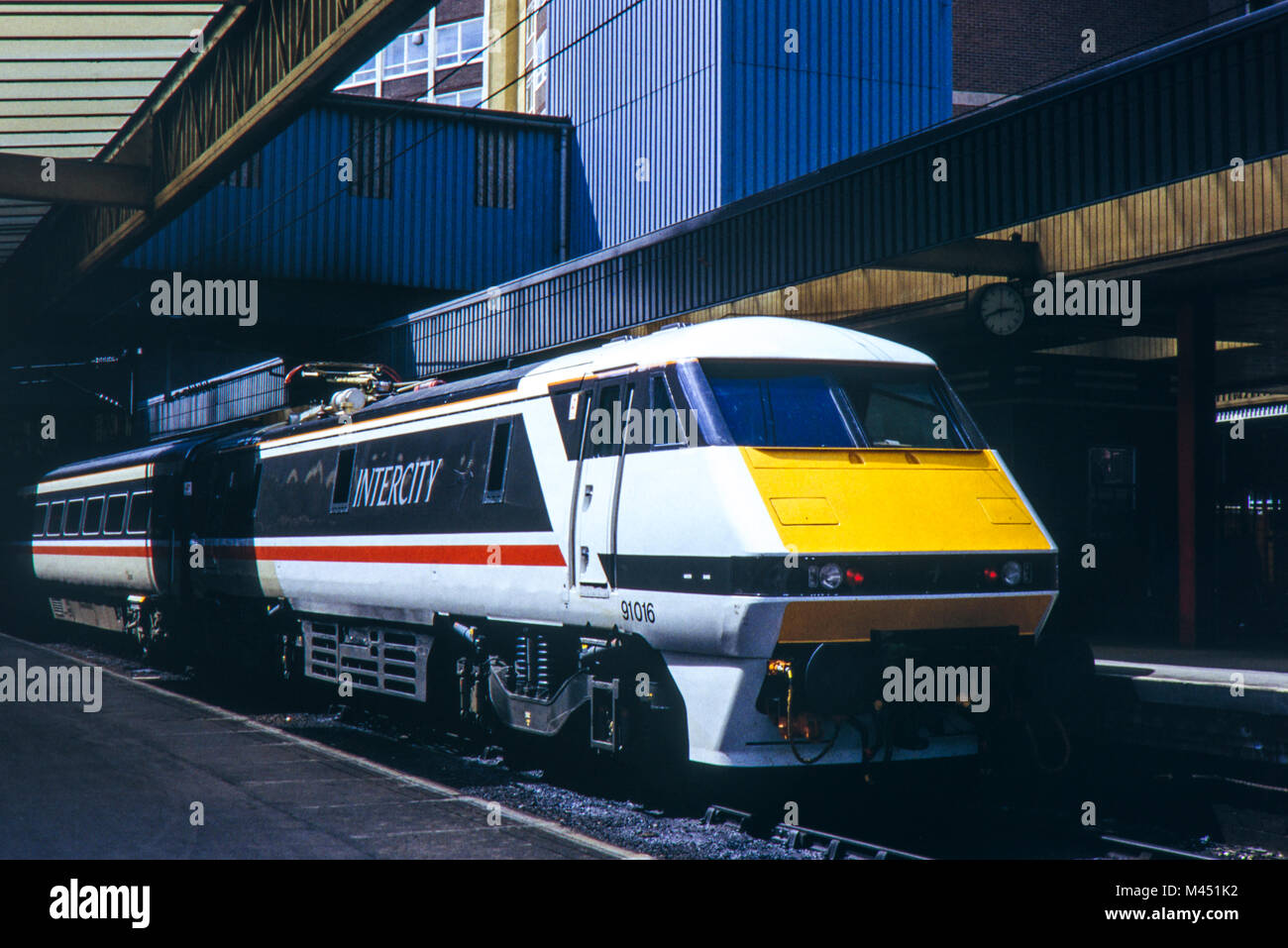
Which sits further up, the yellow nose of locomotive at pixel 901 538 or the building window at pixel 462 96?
the building window at pixel 462 96

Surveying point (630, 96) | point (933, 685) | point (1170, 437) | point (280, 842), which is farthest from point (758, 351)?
point (630, 96)

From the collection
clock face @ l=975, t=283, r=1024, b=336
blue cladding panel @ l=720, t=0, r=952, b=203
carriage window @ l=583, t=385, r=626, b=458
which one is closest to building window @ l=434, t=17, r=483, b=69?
blue cladding panel @ l=720, t=0, r=952, b=203

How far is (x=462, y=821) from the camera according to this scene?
28.5 ft

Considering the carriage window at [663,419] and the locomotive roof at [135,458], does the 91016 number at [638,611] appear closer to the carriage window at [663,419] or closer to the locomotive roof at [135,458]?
the carriage window at [663,419]

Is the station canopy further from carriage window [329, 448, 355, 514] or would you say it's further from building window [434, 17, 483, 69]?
building window [434, 17, 483, 69]

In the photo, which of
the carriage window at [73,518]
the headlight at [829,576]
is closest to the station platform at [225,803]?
the headlight at [829,576]

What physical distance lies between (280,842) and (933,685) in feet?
13.9

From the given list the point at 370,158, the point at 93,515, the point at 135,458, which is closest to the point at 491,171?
the point at 370,158

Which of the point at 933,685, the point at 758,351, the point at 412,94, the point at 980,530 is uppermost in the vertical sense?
the point at 412,94

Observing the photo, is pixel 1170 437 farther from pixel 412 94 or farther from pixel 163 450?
pixel 412 94

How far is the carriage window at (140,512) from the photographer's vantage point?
2061 cm

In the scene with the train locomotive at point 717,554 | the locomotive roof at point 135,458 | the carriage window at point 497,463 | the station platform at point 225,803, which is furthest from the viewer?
the locomotive roof at point 135,458

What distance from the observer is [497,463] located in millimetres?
10992

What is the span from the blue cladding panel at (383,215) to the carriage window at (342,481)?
516 inches
